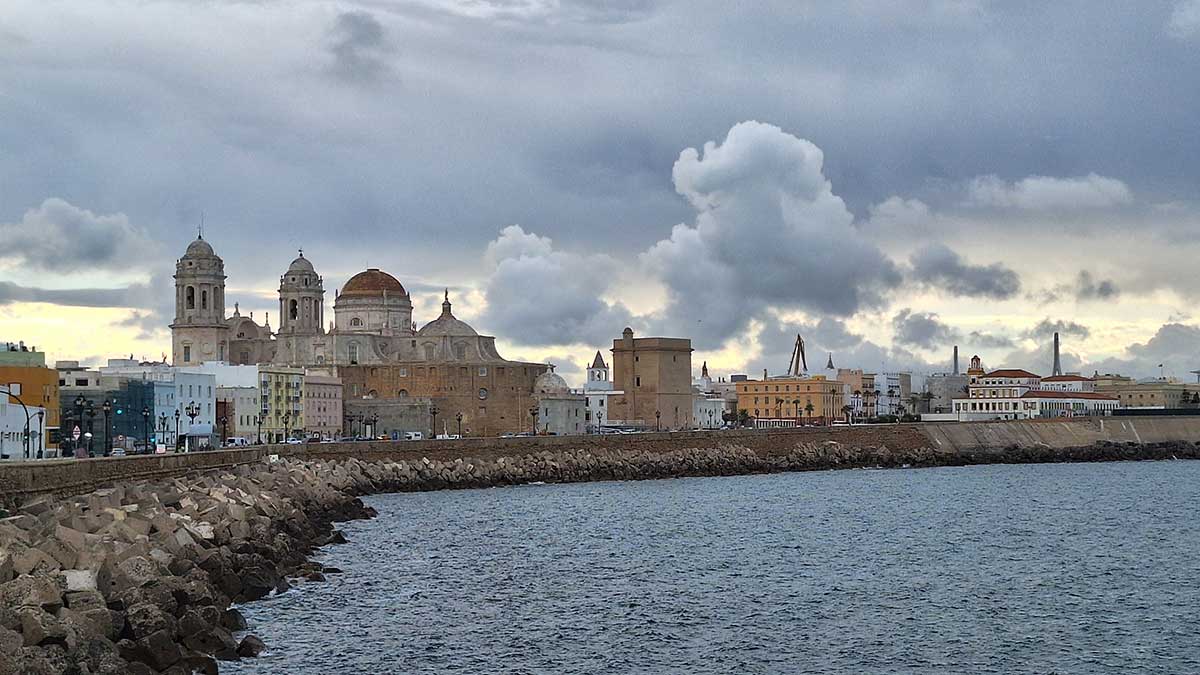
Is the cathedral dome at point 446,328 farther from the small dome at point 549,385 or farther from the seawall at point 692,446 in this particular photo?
the seawall at point 692,446

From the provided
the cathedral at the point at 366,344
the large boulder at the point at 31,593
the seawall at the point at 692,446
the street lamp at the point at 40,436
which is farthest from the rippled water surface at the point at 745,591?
the cathedral at the point at 366,344

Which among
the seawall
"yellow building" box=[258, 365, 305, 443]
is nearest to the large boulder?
the seawall

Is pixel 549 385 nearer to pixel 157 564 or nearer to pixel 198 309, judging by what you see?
pixel 198 309

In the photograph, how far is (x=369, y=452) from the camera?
5422 centimetres

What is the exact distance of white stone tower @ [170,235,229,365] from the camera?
85.5 m

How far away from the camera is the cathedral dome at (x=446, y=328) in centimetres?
9125

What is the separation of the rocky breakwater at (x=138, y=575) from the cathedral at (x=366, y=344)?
55860mm

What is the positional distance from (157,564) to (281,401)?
5824 cm

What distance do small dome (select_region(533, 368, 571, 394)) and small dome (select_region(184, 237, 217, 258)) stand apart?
1969 cm

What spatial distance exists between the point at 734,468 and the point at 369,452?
59.5ft

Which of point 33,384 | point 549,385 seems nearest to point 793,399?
point 549,385

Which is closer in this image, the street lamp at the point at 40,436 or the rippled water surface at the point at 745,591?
the rippled water surface at the point at 745,591

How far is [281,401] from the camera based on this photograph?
7750 cm

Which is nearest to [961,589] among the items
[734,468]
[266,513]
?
[266,513]
